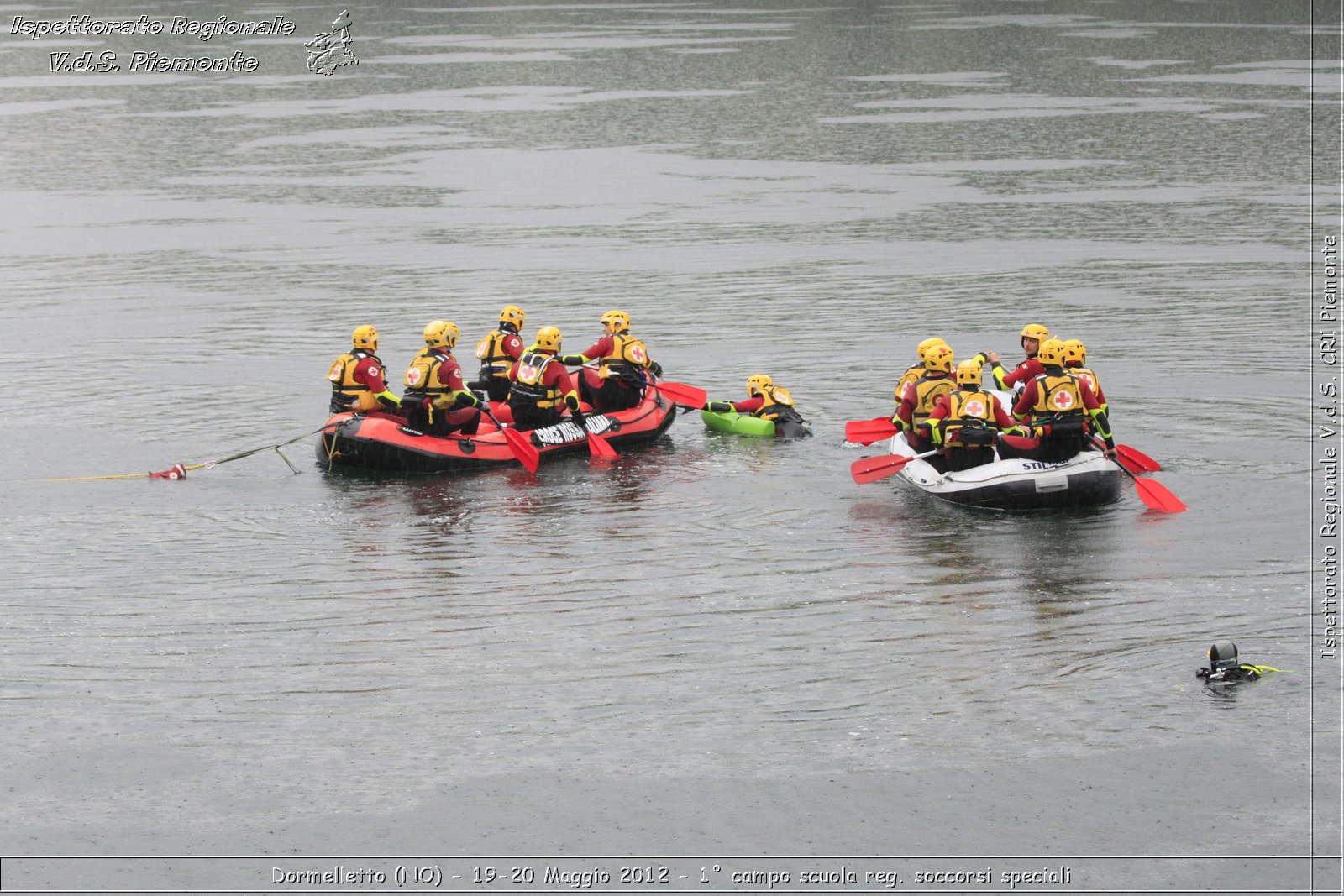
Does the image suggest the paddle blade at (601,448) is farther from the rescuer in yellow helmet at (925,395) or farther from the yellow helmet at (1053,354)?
the yellow helmet at (1053,354)

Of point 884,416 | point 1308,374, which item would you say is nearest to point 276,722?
point 884,416

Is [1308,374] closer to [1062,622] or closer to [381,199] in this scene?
[1062,622]

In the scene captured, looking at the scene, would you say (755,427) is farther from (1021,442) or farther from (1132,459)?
(1132,459)

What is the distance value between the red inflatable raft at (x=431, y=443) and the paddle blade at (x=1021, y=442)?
5.06 m

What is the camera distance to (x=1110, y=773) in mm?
13219

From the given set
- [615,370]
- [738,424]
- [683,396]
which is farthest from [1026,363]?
[615,370]

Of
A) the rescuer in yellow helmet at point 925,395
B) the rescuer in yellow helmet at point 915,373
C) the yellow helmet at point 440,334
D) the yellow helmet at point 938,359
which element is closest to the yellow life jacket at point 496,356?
the yellow helmet at point 440,334

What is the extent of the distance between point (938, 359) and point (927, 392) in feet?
1.37

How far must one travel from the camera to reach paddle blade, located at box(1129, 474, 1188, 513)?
65.6 feet

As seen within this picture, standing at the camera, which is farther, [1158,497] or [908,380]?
[908,380]

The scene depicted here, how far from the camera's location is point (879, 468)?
2128 cm

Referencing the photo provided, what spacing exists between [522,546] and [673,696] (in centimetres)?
465

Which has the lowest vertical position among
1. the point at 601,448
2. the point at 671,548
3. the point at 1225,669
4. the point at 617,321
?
the point at 1225,669

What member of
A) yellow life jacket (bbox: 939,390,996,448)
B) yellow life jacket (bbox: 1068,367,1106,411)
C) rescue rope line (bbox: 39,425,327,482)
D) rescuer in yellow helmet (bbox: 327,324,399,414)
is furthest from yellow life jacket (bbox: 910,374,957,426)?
rescue rope line (bbox: 39,425,327,482)
